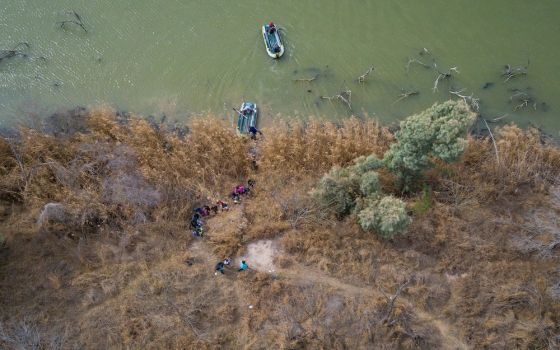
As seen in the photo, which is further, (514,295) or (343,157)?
(343,157)

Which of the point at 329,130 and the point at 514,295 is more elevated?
the point at 329,130

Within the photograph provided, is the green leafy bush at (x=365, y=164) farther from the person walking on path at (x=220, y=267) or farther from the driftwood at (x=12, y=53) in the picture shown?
the driftwood at (x=12, y=53)

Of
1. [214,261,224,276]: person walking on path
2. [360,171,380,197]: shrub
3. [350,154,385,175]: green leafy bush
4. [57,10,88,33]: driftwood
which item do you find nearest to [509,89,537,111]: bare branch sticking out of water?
[350,154,385,175]: green leafy bush

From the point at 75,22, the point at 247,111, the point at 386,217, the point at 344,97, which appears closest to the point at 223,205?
the point at 247,111

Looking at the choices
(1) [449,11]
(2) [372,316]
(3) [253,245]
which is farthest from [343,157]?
(1) [449,11]

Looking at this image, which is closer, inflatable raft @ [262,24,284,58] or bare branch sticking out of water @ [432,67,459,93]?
bare branch sticking out of water @ [432,67,459,93]

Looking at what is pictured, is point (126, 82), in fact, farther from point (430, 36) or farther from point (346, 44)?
point (430, 36)

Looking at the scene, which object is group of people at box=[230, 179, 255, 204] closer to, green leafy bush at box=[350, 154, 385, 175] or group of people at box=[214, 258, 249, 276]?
group of people at box=[214, 258, 249, 276]
